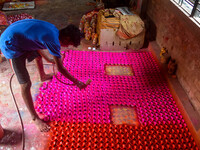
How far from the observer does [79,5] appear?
7.41 metres

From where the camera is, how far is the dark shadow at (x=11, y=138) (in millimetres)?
2586

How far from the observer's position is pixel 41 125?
2.73 m

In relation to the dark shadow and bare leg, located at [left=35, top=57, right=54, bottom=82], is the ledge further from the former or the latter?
the dark shadow

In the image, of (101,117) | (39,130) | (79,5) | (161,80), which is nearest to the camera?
(39,130)

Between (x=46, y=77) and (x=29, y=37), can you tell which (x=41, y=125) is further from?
(x=29, y=37)

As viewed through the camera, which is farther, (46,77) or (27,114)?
(46,77)

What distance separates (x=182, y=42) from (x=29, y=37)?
2711 mm

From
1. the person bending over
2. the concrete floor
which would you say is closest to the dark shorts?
the person bending over

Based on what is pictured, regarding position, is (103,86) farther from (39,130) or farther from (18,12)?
(18,12)

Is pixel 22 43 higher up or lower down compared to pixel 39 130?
higher up

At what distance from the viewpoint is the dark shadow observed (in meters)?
2.59

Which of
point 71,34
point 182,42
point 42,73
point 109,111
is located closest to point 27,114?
point 42,73

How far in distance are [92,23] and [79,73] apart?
79.5 inches

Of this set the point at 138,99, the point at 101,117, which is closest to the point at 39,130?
the point at 101,117
